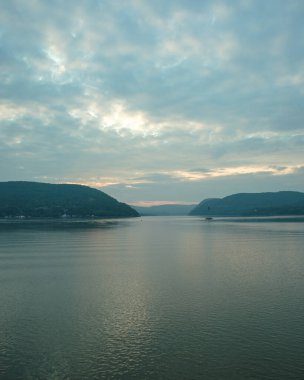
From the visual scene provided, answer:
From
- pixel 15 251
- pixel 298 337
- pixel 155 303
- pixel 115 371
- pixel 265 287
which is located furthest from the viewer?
pixel 15 251

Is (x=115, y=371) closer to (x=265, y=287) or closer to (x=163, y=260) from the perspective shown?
(x=265, y=287)

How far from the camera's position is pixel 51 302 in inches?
1683

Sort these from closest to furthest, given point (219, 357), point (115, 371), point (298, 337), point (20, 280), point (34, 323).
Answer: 1. point (115, 371)
2. point (219, 357)
3. point (298, 337)
4. point (34, 323)
5. point (20, 280)

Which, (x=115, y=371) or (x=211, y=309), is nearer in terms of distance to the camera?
(x=115, y=371)

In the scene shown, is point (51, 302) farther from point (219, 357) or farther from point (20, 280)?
point (219, 357)

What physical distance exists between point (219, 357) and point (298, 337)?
28.2 ft

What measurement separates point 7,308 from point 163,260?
4310 centimetres

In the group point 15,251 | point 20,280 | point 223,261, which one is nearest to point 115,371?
point 20,280

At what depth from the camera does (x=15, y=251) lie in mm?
94125

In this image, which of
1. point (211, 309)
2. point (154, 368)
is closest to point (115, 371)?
point (154, 368)

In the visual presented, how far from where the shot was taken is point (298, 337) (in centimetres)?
3045

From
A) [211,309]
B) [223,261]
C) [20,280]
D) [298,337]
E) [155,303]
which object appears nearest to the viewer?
[298,337]

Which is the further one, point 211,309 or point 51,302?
point 51,302

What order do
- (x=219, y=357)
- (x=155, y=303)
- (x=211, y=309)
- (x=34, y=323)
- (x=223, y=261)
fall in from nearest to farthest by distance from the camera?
(x=219, y=357), (x=34, y=323), (x=211, y=309), (x=155, y=303), (x=223, y=261)
